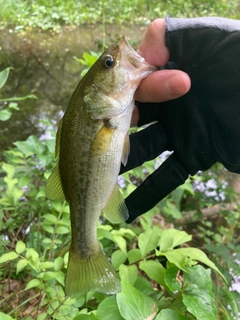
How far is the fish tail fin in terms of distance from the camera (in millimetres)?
1517

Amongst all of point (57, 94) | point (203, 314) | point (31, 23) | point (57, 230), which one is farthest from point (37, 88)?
point (203, 314)

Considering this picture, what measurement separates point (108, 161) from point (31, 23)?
7.13 m

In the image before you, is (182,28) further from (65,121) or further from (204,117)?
(65,121)

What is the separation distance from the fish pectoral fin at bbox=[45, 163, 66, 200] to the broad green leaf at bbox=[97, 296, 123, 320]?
1.54 feet

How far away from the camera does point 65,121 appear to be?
1.45 metres

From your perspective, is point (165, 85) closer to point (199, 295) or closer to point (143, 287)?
point (199, 295)

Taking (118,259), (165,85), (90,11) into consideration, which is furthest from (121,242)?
(90,11)

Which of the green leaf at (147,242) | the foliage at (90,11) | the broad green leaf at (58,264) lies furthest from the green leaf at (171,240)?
the foliage at (90,11)

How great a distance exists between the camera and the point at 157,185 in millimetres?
1854

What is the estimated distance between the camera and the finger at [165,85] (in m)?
1.40

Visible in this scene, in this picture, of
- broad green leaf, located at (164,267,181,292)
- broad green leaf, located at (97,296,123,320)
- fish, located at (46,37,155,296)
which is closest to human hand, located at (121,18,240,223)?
fish, located at (46,37,155,296)

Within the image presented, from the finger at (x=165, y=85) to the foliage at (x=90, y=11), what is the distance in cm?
568

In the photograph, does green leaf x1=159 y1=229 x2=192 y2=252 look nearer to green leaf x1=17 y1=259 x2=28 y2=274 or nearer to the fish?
the fish

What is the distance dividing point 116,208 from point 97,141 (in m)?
0.30
